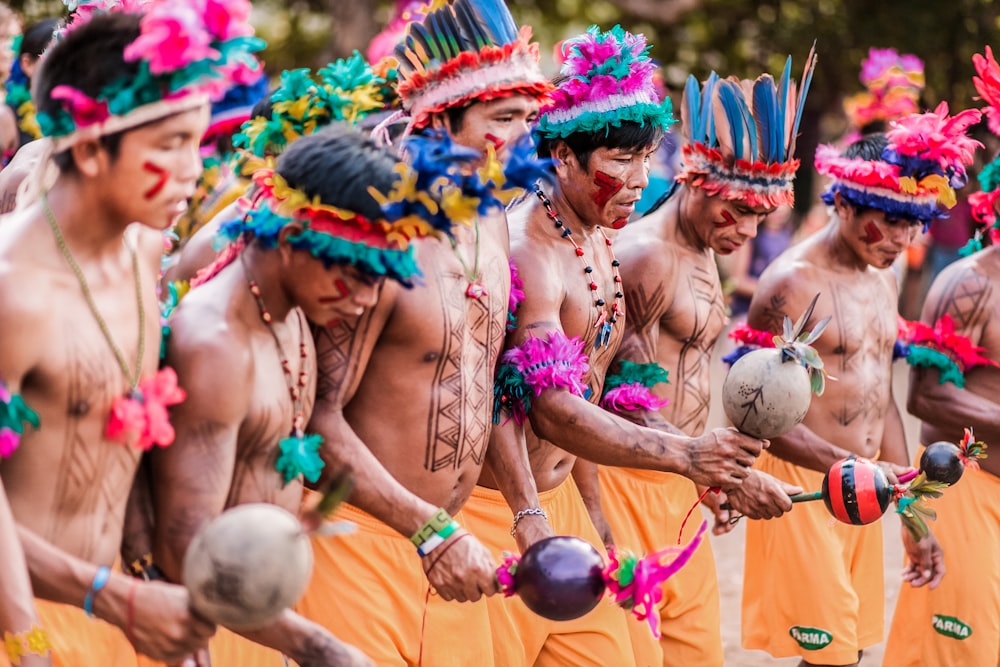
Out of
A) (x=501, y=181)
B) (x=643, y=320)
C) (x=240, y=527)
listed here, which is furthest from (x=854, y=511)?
(x=240, y=527)

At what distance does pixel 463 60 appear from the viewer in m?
3.95

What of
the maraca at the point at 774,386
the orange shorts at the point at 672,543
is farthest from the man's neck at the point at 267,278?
the orange shorts at the point at 672,543

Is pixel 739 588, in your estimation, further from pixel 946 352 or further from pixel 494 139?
pixel 494 139

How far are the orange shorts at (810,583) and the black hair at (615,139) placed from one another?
1.83m

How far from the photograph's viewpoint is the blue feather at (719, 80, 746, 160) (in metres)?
5.18

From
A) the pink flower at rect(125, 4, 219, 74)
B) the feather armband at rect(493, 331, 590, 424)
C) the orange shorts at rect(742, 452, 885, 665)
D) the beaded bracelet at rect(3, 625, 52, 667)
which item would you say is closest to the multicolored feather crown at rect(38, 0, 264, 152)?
the pink flower at rect(125, 4, 219, 74)

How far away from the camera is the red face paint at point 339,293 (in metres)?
3.09

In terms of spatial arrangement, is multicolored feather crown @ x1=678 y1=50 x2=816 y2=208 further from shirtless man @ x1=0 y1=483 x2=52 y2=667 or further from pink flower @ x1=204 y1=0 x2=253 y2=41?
shirtless man @ x1=0 y1=483 x2=52 y2=667

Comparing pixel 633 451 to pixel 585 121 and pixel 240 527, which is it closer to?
pixel 585 121

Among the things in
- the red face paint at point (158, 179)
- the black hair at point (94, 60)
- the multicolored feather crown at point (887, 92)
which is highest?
the multicolored feather crown at point (887, 92)

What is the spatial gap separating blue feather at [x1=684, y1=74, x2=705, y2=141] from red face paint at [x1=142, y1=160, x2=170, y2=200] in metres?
3.01

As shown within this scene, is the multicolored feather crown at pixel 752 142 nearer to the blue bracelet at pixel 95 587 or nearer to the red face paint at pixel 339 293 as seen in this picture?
the red face paint at pixel 339 293

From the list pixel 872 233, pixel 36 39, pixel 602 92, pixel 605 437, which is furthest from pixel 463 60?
pixel 36 39

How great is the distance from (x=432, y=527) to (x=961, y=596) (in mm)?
3084
